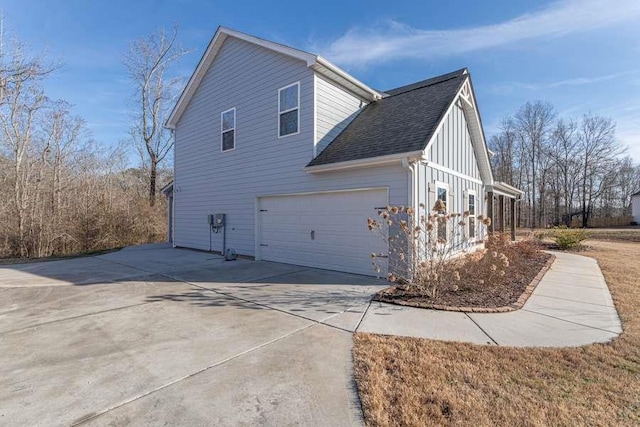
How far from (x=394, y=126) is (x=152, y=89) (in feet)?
65.9

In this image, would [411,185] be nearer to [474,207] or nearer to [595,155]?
[474,207]

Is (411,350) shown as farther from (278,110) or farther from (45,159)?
(45,159)

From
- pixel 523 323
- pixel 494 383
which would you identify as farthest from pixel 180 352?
pixel 523 323

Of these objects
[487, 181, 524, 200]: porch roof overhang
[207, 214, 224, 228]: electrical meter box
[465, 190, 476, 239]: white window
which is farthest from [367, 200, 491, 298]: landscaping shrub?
→ [487, 181, 524, 200]: porch roof overhang

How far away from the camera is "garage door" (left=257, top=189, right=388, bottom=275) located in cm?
736

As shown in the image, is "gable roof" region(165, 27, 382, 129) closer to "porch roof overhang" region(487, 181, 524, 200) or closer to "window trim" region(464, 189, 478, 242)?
"window trim" region(464, 189, 478, 242)

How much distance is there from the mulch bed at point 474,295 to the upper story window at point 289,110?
5181mm

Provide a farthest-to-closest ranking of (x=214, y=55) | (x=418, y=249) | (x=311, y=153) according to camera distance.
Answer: (x=214, y=55)
(x=311, y=153)
(x=418, y=249)

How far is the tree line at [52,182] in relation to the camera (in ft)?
42.0

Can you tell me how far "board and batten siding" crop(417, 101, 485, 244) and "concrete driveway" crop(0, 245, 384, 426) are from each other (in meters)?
2.55

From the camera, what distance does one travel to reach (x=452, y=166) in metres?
8.93

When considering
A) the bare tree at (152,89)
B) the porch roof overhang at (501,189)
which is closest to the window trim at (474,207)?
the porch roof overhang at (501,189)

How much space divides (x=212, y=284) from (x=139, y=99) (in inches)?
786

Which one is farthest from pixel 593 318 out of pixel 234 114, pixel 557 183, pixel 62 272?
pixel 557 183
